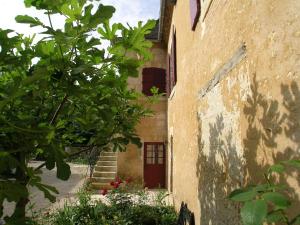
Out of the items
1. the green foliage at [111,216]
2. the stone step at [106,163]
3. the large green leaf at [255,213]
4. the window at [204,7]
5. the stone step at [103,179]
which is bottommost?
the green foliage at [111,216]

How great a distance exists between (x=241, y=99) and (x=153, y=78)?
357 inches

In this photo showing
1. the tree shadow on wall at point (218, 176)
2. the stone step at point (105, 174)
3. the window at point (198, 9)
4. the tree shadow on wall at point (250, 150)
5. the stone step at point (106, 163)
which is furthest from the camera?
the stone step at point (106, 163)

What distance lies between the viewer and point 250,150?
99.3 inches

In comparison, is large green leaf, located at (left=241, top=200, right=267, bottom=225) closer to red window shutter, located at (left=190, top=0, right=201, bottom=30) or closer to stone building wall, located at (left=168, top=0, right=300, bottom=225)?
stone building wall, located at (left=168, top=0, right=300, bottom=225)

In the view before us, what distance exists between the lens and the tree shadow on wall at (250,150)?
1.90m

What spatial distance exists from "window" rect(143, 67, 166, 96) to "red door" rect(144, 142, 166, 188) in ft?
7.22

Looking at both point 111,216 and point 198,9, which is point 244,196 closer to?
point 198,9

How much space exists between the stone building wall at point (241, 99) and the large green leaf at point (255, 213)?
807 mm

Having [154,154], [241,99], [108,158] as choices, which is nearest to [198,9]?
[241,99]

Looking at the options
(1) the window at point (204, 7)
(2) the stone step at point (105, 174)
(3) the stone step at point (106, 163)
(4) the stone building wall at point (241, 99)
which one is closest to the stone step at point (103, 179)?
(2) the stone step at point (105, 174)

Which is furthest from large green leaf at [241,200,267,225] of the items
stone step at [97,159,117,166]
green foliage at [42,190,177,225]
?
stone step at [97,159,117,166]

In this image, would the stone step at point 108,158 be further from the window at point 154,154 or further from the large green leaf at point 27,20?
the large green leaf at point 27,20

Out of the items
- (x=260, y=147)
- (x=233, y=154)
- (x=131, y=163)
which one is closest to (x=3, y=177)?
(x=260, y=147)

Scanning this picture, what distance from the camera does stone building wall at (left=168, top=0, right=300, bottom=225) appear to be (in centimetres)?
193
